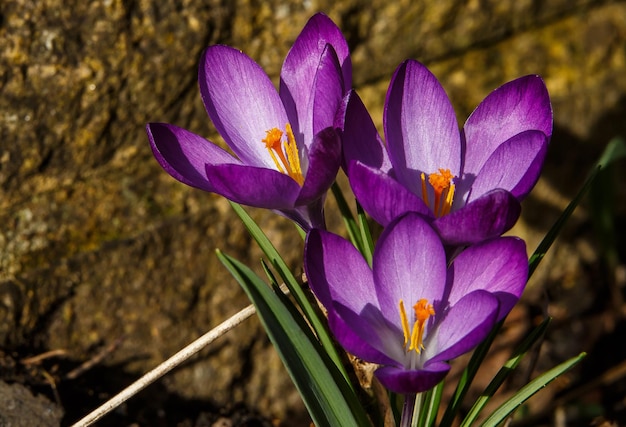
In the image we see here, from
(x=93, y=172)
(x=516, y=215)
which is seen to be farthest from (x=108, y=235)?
(x=516, y=215)

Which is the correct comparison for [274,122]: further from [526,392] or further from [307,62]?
[526,392]

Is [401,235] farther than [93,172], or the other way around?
[93,172]

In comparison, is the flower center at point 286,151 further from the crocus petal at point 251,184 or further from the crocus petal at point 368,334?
the crocus petal at point 368,334

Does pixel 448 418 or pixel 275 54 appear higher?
pixel 275 54

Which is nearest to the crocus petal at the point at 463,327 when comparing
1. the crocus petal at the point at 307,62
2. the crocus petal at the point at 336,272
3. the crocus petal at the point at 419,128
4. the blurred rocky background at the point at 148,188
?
the crocus petal at the point at 336,272

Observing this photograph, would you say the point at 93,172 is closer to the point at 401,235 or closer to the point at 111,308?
the point at 111,308

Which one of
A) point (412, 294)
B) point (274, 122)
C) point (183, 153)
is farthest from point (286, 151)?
point (412, 294)

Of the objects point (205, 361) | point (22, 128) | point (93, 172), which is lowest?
point (205, 361)

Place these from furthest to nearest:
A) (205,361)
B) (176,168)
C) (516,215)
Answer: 1. (205,361)
2. (176,168)
3. (516,215)
